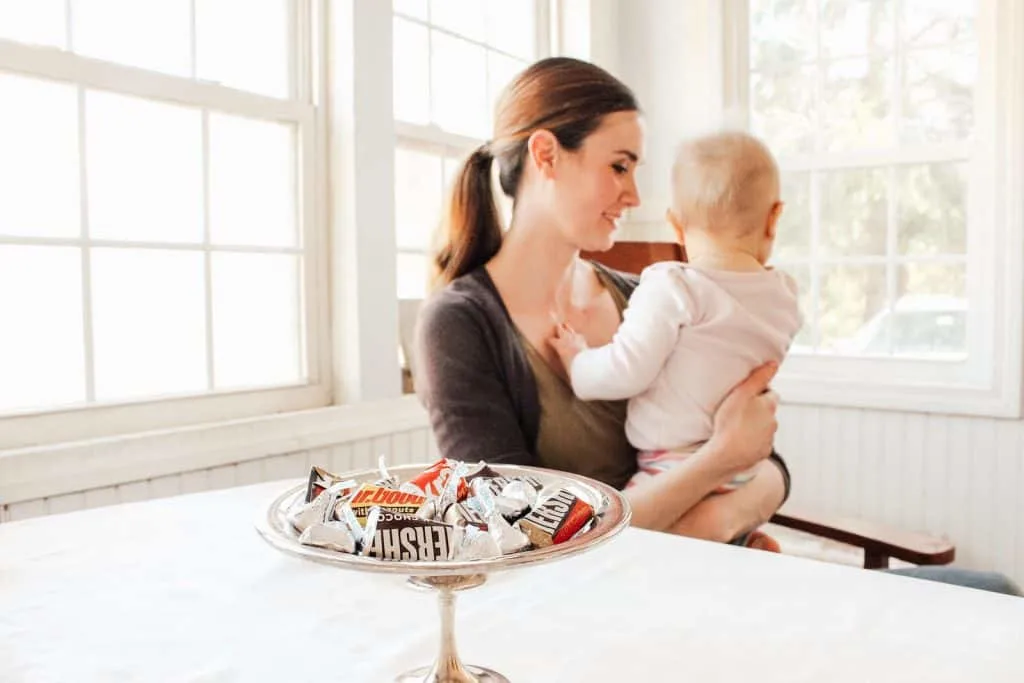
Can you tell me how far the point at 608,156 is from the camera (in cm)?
150

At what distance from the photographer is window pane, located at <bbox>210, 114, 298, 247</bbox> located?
2.06 meters

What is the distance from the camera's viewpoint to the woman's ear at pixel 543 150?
148 cm

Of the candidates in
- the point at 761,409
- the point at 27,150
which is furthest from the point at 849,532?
the point at 27,150

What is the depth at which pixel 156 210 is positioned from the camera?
192 cm

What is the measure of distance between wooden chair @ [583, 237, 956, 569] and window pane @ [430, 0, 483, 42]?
1.17 m

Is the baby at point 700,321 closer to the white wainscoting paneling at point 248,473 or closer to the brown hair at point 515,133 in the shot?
the brown hair at point 515,133

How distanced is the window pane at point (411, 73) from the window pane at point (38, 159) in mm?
1052

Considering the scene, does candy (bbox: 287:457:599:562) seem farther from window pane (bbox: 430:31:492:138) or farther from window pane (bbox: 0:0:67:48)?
window pane (bbox: 430:31:492:138)

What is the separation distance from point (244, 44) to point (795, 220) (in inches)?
82.6

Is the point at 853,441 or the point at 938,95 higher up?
the point at 938,95

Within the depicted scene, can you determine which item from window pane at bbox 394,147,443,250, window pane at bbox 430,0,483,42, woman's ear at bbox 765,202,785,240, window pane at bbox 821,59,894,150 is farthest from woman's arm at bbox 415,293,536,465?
window pane at bbox 821,59,894,150

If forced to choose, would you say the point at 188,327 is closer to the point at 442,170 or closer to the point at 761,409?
the point at 442,170

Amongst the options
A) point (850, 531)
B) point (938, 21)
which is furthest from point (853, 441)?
point (938, 21)

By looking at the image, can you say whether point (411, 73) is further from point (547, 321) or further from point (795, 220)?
point (795, 220)
